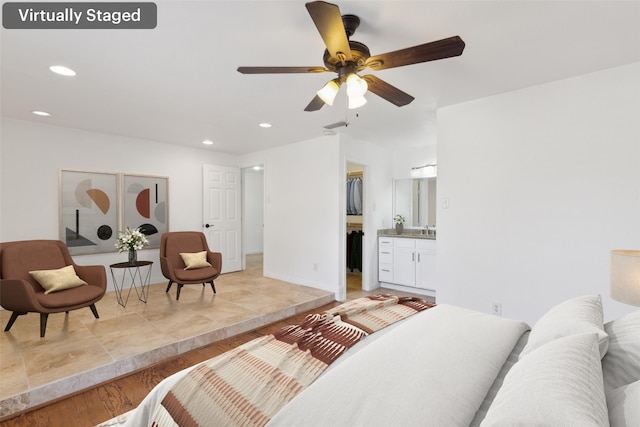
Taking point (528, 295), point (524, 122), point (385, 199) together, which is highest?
point (524, 122)

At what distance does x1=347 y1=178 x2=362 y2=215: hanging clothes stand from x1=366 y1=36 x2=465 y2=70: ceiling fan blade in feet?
13.2

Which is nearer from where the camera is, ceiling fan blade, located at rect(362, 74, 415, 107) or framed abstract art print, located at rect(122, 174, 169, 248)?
ceiling fan blade, located at rect(362, 74, 415, 107)

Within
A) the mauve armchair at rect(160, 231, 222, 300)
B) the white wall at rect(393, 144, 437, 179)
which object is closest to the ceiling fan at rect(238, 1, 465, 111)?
the mauve armchair at rect(160, 231, 222, 300)

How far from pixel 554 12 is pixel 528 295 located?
85.5 inches

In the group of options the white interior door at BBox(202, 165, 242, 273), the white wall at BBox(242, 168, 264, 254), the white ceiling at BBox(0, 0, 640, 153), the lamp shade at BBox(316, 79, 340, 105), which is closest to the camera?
the white ceiling at BBox(0, 0, 640, 153)

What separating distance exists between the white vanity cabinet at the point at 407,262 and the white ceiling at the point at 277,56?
1967 mm

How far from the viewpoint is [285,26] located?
1.85 m

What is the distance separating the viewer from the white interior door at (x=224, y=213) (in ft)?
18.0

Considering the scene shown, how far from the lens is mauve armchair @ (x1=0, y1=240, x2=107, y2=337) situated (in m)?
2.66

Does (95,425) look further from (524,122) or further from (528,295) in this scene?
(524,122)

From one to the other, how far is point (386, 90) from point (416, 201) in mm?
3454

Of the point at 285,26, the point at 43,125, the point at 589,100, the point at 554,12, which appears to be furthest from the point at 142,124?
the point at 589,100

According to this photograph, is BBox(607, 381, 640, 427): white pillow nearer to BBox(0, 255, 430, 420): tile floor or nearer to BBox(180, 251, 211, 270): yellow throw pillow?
BBox(0, 255, 430, 420): tile floor

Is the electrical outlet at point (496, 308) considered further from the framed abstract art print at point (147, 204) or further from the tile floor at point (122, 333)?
the framed abstract art print at point (147, 204)
